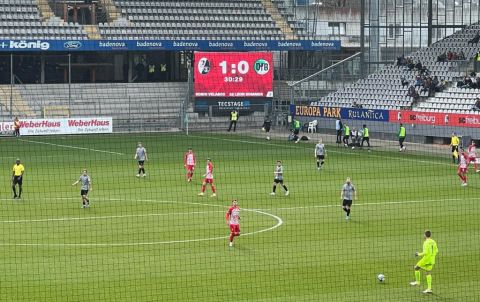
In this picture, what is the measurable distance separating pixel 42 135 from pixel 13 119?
2.11 metres

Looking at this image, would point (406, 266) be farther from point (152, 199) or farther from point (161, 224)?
point (152, 199)

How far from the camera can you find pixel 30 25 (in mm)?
70562

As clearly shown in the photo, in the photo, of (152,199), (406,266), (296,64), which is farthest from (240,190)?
(296,64)

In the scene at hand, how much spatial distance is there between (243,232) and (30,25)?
1654 inches

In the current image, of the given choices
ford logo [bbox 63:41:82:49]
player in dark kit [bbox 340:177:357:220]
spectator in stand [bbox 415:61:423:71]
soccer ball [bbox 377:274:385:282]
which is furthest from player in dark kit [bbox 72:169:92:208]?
spectator in stand [bbox 415:61:423:71]

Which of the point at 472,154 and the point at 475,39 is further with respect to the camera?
the point at 475,39

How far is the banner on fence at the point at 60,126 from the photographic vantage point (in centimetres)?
6209

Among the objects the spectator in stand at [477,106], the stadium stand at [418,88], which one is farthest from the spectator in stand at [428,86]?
the spectator in stand at [477,106]

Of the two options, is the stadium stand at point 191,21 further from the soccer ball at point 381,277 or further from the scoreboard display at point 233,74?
the soccer ball at point 381,277

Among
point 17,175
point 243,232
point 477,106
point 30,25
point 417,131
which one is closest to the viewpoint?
point 243,232

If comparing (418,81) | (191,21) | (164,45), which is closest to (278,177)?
(418,81)

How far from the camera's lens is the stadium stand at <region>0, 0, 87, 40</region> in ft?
228

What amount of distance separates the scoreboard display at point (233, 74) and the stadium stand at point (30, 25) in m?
8.51

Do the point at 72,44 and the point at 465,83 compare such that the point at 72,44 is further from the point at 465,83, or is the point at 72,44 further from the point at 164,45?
the point at 465,83
